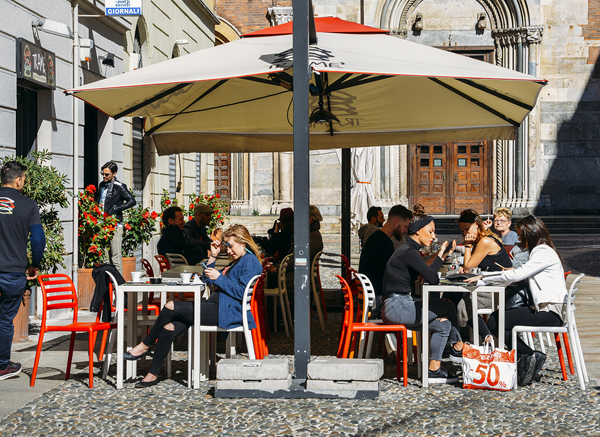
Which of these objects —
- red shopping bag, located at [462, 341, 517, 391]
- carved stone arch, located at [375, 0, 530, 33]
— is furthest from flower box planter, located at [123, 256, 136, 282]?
carved stone arch, located at [375, 0, 530, 33]

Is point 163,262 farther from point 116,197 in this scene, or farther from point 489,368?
point 489,368

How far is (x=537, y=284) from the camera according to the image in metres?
5.86

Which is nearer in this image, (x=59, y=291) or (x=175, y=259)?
(x=59, y=291)

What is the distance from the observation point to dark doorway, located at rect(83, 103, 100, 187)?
11.5 m

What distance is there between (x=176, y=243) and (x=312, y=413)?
4270 millimetres

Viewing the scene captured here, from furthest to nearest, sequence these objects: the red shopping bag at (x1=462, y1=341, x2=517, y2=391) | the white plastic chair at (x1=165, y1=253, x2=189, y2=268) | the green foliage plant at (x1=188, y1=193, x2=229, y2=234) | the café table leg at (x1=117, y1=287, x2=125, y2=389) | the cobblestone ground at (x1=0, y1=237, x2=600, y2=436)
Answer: the green foliage plant at (x1=188, y1=193, x2=229, y2=234) < the white plastic chair at (x1=165, y1=253, x2=189, y2=268) < the café table leg at (x1=117, y1=287, x2=125, y2=389) < the red shopping bag at (x1=462, y1=341, x2=517, y2=391) < the cobblestone ground at (x1=0, y1=237, x2=600, y2=436)

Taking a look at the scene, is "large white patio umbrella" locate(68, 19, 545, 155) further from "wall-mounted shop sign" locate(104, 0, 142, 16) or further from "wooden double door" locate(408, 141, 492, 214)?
"wooden double door" locate(408, 141, 492, 214)

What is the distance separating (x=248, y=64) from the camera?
17.7 feet

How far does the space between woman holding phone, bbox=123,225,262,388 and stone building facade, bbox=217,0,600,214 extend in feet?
53.8

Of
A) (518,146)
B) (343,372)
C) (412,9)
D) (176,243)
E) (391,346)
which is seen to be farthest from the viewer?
(412,9)

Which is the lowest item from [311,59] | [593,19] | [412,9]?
[311,59]

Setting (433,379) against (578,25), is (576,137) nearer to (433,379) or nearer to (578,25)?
(578,25)

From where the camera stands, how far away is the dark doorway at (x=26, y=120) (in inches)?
360

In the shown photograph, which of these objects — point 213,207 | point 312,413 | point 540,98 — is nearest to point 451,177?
point 540,98
